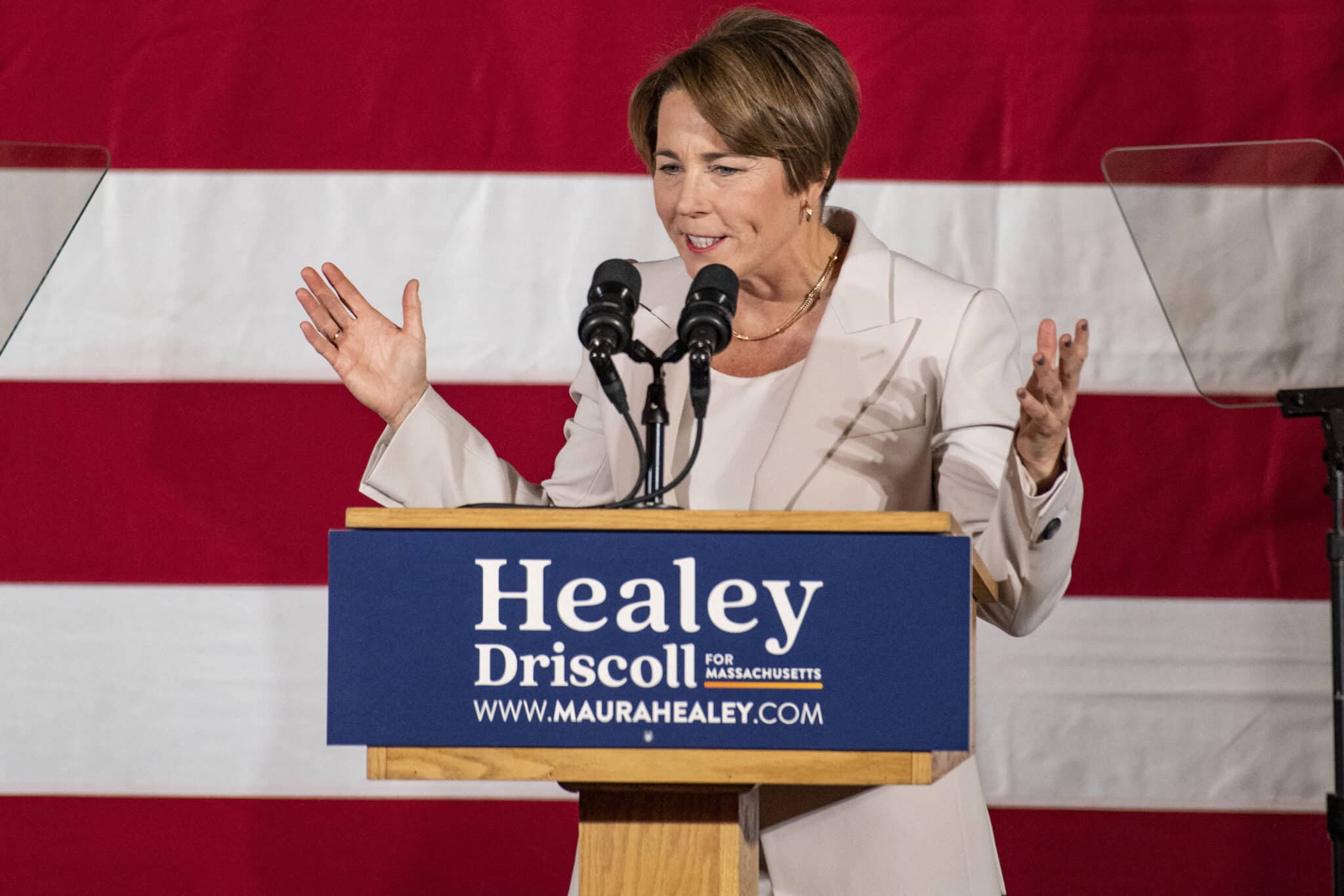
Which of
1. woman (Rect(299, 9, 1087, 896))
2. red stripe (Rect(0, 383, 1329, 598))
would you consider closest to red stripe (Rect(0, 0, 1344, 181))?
red stripe (Rect(0, 383, 1329, 598))

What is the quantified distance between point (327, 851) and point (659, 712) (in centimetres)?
139

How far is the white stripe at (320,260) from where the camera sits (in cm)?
211

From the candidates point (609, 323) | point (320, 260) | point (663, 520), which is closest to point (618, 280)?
point (609, 323)

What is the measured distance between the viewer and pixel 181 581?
83.2 inches

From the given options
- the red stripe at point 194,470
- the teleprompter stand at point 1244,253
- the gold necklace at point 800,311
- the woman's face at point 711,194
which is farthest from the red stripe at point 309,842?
the teleprompter stand at point 1244,253

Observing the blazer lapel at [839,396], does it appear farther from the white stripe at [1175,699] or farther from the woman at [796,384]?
the white stripe at [1175,699]

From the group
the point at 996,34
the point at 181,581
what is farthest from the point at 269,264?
the point at 996,34

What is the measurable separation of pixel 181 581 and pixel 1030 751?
128 centimetres

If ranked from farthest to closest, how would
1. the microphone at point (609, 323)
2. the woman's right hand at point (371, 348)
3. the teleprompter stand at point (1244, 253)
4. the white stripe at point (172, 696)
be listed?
the white stripe at point (172, 696), the teleprompter stand at point (1244, 253), the woman's right hand at point (371, 348), the microphone at point (609, 323)

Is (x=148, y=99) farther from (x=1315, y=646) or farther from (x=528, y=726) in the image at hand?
(x=1315, y=646)

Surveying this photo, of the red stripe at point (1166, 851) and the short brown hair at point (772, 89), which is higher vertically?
the short brown hair at point (772, 89)

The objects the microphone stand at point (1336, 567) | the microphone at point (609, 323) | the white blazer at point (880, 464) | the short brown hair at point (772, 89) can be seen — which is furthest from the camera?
the microphone stand at point (1336, 567)

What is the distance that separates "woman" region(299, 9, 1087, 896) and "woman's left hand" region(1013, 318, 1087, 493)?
5cm

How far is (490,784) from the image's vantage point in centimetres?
207
